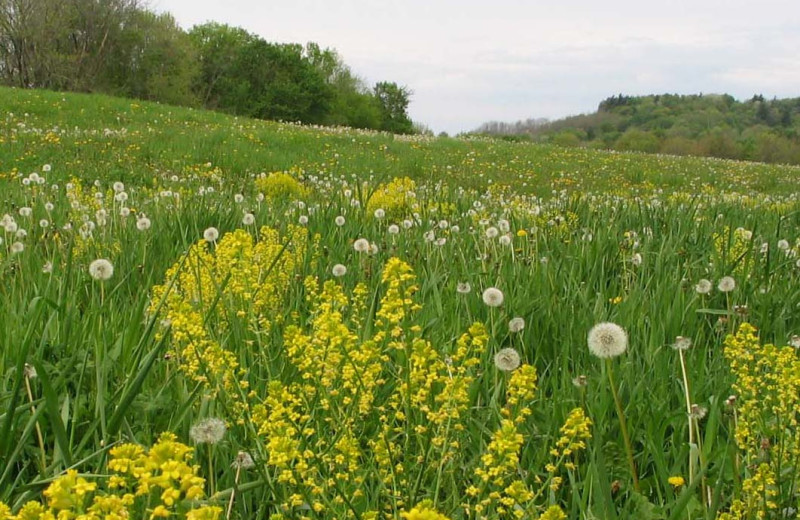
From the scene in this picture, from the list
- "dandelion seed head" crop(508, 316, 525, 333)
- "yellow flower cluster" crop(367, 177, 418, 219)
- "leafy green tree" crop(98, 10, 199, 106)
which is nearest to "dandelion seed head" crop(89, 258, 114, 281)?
"dandelion seed head" crop(508, 316, 525, 333)

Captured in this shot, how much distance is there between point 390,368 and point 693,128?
3287 inches

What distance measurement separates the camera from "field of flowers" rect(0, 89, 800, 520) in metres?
1.57

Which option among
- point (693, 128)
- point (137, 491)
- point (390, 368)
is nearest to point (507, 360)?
point (390, 368)

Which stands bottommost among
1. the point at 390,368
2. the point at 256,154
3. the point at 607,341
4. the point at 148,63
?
the point at 390,368

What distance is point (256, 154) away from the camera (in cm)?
1298

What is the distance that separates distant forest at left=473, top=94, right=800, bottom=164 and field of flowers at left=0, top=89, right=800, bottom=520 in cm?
5364

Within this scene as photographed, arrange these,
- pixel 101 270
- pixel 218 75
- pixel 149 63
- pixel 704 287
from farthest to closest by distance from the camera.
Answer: pixel 218 75 → pixel 149 63 → pixel 704 287 → pixel 101 270

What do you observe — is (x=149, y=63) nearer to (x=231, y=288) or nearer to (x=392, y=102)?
(x=392, y=102)

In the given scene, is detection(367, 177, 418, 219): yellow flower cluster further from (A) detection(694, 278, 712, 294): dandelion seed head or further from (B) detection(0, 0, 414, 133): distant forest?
(B) detection(0, 0, 414, 133): distant forest

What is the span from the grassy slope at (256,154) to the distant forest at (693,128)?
33925 millimetres

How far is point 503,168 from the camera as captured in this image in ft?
56.4

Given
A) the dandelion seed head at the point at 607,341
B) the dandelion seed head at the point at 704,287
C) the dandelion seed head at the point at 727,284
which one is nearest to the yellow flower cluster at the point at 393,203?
the dandelion seed head at the point at 704,287

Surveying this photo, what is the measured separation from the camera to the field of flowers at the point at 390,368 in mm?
1568

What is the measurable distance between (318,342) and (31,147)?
1073cm
